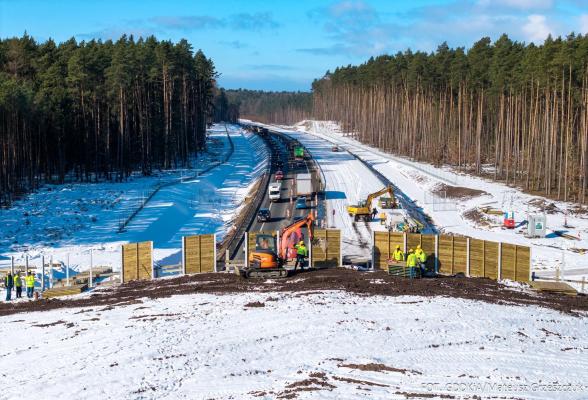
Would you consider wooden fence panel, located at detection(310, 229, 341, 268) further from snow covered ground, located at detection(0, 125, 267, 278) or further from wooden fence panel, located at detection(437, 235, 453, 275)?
snow covered ground, located at detection(0, 125, 267, 278)

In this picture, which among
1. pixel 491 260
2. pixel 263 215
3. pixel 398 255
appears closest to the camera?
pixel 398 255

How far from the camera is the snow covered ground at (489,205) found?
46469 millimetres

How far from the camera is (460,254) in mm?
35906

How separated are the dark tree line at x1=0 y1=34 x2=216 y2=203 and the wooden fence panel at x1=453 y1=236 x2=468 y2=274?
4245 cm

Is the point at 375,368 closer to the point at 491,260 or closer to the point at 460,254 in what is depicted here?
the point at 460,254

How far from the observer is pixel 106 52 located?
81.6 meters

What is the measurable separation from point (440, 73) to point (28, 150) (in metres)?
62.6

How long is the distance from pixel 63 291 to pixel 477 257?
69.7 ft

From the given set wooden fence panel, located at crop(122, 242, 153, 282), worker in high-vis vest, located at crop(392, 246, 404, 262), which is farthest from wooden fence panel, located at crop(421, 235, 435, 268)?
wooden fence panel, located at crop(122, 242, 153, 282)

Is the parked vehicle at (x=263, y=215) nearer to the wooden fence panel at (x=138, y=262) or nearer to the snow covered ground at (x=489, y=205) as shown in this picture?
the snow covered ground at (x=489, y=205)

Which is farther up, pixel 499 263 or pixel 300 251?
pixel 300 251

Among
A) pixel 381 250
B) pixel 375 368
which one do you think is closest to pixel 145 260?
pixel 381 250

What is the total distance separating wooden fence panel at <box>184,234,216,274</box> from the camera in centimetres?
3688

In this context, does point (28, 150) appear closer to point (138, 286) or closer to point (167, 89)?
point (167, 89)
